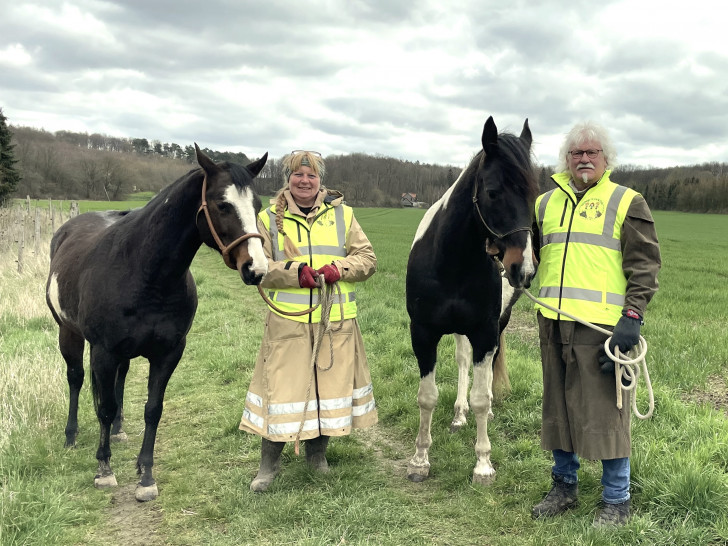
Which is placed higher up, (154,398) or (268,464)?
(154,398)

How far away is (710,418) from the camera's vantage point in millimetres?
3904

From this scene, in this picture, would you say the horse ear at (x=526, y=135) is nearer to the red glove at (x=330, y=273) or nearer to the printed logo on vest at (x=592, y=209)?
the printed logo on vest at (x=592, y=209)

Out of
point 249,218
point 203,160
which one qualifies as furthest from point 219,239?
point 203,160

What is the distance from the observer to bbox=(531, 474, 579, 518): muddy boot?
3.08m

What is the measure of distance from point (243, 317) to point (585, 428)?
7045mm

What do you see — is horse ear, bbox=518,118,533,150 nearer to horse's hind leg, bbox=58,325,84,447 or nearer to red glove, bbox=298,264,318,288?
red glove, bbox=298,264,318,288

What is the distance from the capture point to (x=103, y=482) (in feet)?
11.7

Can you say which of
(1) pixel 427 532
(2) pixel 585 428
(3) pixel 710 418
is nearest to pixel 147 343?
(1) pixel 427 532

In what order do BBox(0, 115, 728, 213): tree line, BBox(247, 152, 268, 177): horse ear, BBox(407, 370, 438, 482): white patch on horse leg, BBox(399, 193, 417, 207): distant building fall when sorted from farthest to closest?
BBox(399, 193, 417, 207): distant building < BBox(0, 115, 728, 213): tree line < BBox(407, 370, 438, 482): white patch on horse leg < BBox(247, 152, 268, 177): horse ear

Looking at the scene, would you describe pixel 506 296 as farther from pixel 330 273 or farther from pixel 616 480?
pixel 330 273

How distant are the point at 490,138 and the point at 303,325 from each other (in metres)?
1.81

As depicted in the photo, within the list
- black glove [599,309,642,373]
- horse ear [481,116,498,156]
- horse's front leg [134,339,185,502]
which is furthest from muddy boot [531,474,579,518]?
horse's front leg [134,339,185,502]

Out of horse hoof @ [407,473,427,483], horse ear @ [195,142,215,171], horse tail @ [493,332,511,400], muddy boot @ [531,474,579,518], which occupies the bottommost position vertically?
horse hoof @ [407,473,427,483]

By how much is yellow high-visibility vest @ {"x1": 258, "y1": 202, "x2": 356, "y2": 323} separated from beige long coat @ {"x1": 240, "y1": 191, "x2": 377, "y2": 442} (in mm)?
66
